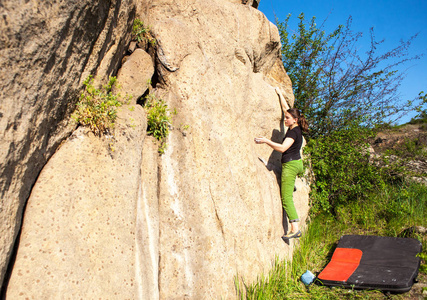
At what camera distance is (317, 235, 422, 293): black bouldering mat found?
4.23m

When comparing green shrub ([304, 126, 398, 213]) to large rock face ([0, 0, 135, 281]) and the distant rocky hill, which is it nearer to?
the distant rocky hill

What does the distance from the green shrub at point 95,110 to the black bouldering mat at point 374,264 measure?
381cm

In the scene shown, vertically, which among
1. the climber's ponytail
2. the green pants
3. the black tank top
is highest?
the climber's ponytail

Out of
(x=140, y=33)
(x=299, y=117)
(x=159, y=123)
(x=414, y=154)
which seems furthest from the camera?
(x=414, y=154)

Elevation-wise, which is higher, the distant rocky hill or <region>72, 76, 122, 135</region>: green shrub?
the distant rocky hill

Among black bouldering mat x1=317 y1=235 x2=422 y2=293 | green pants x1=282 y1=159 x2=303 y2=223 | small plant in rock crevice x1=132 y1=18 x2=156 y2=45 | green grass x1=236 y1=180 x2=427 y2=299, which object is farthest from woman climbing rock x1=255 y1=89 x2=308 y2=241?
small plant in rock crevice x1=132 y1=18 x2=156 y2=45

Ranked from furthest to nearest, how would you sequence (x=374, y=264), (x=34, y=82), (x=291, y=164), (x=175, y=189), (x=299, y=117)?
(x=299, y=117)
(x=291, y=164)
(x=374, y=264)
(x=175, y=189)
(x=34, y=82)

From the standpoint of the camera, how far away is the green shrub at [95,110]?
9.55 ft

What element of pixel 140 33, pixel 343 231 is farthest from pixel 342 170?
pixel 140 33

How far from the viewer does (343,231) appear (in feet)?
20.2

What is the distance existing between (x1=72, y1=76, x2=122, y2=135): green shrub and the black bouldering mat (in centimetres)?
381

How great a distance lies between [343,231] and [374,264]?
4.99ft

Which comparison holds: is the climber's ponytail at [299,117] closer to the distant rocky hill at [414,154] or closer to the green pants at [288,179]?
the green pants at [288,179]

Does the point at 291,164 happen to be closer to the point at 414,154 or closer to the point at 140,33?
the point at 140,33
